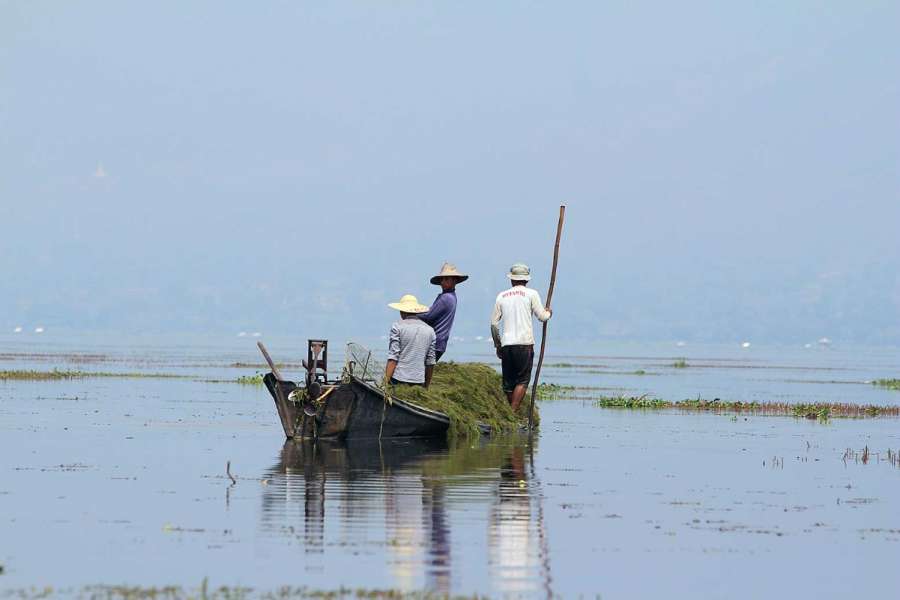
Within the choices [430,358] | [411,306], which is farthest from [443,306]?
[430,358]

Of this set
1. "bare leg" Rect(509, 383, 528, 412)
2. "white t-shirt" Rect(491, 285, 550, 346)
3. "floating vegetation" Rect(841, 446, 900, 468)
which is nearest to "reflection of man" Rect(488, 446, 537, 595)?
"white t-shirt" Rect(491, 285, 550, 346)

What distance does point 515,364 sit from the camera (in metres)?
25.5

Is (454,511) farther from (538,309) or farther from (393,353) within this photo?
(538,309)

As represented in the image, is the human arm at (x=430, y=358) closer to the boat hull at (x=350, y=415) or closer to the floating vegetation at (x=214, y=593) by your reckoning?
the boat hull at (x=350, y=415)

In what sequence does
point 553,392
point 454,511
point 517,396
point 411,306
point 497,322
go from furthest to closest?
point 553,392 → point 517,396 → point 497,322 → point 411,306 → point 454,511

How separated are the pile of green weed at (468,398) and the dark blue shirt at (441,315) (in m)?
0.81

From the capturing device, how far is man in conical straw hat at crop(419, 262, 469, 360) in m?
24.5

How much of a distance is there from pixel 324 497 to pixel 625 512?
9.70ft

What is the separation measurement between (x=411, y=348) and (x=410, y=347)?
26 millimetres

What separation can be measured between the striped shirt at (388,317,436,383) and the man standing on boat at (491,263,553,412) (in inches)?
38.5

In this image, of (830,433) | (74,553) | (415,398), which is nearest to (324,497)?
(74,553)

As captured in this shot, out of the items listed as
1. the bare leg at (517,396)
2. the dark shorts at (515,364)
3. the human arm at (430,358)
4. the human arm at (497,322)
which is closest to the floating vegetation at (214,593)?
the human arm at (430,358)

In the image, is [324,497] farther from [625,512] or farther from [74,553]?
[74,553]

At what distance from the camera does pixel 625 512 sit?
1639cm
